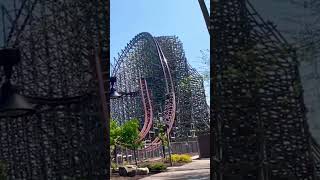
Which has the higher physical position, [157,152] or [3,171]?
[157,152]

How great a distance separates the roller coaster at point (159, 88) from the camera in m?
34.5

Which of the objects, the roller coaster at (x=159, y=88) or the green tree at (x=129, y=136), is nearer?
the green tree at (x=129, y=136)

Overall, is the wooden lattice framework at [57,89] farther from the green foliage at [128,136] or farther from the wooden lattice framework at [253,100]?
the green foliage at [128,136]

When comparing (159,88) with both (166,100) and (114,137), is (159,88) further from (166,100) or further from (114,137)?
(114,137)

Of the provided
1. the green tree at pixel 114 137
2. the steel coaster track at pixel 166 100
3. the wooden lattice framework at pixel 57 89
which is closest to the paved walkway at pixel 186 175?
the wooden lattice framework at pixel 57 89

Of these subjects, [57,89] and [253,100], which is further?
[57,89]

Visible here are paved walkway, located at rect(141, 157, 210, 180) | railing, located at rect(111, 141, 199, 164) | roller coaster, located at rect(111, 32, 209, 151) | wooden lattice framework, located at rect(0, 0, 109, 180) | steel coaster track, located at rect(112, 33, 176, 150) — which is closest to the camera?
→ wooden lattice framework, located at rect(0, 0, 109, 180)


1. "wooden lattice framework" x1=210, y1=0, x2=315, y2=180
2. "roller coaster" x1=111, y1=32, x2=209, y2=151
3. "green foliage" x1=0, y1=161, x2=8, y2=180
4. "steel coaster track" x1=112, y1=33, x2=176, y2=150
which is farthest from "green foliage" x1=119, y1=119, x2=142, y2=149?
"wooden lattice framework" x1=210, y1=0, x2=315, y2=180

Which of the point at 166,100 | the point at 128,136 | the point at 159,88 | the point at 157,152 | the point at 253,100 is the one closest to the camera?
the point at 253,100

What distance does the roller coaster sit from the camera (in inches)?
1357

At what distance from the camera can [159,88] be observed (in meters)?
35.9

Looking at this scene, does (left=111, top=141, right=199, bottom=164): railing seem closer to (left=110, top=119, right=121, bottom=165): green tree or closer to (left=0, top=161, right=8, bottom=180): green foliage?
(left=110, top=119, right=121, bottom=165): green tree

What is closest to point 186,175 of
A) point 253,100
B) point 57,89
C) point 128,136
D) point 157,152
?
point 57,89

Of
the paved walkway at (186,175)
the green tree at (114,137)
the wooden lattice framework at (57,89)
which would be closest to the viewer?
the wooden lattice framework at (57,89)
